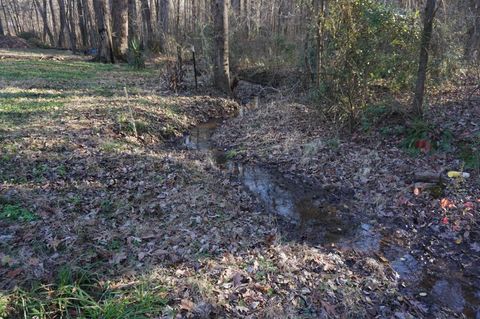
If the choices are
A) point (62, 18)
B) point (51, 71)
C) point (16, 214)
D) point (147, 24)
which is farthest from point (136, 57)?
point (62, 18)

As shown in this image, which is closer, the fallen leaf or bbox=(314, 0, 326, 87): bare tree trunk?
the fallen leaf

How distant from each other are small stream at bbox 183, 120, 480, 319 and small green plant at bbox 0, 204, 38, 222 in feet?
11.6

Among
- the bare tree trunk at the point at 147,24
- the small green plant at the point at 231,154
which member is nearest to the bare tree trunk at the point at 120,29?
the bare tree trunk at the point at 147,24

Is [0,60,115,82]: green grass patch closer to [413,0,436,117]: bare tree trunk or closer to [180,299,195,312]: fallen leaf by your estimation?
[413,0,436,117]: bare tree trunk

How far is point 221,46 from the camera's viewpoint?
1254 centimetres

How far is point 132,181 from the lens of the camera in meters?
6.44

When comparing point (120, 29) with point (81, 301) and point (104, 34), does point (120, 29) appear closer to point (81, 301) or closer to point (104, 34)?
point (104, 34)

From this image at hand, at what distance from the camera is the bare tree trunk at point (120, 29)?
60.9ft

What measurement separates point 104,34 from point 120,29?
847 millimetres

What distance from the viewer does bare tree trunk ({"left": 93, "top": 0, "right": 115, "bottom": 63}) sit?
18.2m

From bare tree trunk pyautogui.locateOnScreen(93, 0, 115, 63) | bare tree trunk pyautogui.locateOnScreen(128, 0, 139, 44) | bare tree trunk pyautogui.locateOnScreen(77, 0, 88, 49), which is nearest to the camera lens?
bare tree trunk pyautogui.locateOnScreen(93, 0, 115, 63)

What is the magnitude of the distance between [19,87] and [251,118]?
24.2ft

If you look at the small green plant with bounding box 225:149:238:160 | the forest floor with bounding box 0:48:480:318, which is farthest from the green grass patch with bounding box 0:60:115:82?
the small green plant with bounding box 225:149:238:160

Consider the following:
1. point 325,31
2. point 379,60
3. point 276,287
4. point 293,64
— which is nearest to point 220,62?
point 293,64
